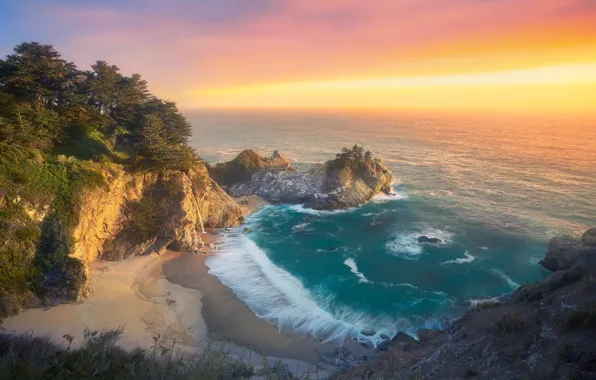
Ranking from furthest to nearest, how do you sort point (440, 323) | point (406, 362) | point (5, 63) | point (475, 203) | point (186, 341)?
point (475, 203) < point (5, 63) < point (440, 323) < point (186, 341) < point (406, 362)

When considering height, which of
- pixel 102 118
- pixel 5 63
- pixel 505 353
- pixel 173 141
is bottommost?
pixel 505 353

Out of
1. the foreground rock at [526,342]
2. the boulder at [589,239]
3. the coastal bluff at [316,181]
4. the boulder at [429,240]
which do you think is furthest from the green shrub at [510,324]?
the coastal bluff at [316,181]

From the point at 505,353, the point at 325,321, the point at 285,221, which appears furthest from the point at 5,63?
the point at 505,353

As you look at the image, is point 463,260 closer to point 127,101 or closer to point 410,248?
point 410,248

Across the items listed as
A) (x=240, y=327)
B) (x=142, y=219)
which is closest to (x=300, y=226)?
(x=142, y=219)

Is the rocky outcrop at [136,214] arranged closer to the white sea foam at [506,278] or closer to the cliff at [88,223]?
the cliff at [88,223]

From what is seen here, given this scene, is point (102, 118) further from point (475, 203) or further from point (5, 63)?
point (475, 203)
